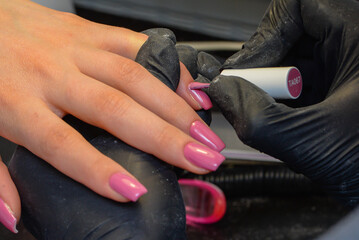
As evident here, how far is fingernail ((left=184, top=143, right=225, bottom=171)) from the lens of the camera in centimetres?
52

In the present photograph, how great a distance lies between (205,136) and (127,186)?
154 mm

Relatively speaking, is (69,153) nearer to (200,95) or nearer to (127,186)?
(127,186)

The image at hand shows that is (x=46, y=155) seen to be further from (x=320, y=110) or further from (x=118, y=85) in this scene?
(x=320, y=110)

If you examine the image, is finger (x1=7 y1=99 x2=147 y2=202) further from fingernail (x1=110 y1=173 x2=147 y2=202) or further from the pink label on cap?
the pink label on cap

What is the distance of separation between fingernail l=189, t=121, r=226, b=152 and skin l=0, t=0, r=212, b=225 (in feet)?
0.04

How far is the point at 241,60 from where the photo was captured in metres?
0.67

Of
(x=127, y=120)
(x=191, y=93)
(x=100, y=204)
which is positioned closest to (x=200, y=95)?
(x=191, y=93)

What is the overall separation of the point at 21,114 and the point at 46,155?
0.09 metres

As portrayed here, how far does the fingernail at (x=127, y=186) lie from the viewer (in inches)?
18.6

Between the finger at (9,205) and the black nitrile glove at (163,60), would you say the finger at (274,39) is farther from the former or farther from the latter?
the finger at (9,205)

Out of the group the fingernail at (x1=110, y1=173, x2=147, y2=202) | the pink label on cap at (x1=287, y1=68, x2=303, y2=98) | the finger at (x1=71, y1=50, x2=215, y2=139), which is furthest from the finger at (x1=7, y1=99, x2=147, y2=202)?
the pink label on cap at (x1=287, y1=68, x2=303, y2=98)

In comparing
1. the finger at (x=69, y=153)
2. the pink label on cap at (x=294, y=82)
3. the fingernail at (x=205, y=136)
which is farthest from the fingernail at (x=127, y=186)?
the pink label on cap at (x=294, y=82)

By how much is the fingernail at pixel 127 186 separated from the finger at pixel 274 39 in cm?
29

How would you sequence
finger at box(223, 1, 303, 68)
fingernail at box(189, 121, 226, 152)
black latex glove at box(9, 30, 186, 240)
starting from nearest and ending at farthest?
black latex glove at box(9, 30, 186, 240), fingernail at box(189, 121, 226, 152), finger at box(223, 1, 303, 68)
